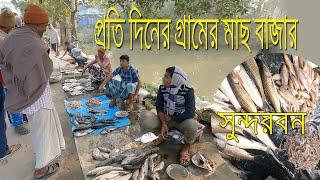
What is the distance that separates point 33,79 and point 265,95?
8.14 ft

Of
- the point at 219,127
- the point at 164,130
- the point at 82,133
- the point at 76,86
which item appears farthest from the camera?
the point at 76,86

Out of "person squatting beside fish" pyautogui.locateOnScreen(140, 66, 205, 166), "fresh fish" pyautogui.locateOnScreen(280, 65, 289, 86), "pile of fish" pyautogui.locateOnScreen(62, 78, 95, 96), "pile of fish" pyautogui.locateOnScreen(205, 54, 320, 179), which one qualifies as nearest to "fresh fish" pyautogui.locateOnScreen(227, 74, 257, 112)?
"pile of fish" pyautogui.locateOnScreen(205, 54, 320, 179)

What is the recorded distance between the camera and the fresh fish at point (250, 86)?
3.28m

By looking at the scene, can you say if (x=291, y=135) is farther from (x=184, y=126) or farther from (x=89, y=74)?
(x=89, y=74)

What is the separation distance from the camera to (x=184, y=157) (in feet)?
12.2

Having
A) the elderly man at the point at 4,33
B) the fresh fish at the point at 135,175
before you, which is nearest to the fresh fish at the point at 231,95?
the fresh fish at the point at 135,175

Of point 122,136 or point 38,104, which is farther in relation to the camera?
point 122,136

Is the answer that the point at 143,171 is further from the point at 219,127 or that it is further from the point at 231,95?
the point at 231,95

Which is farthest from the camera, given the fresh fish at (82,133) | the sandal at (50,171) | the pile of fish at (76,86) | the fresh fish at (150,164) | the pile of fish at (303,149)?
the pile of fish at (76,86)

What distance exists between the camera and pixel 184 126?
12.4 ft

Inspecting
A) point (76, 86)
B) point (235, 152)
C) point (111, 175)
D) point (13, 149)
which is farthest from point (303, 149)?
point (76, 86)

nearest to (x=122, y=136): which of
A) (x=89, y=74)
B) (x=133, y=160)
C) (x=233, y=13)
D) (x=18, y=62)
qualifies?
(x=133, y=160)

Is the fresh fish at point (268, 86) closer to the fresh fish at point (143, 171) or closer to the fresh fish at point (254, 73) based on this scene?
the fresh fish at point (254, 73)

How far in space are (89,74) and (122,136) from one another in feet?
11.5
